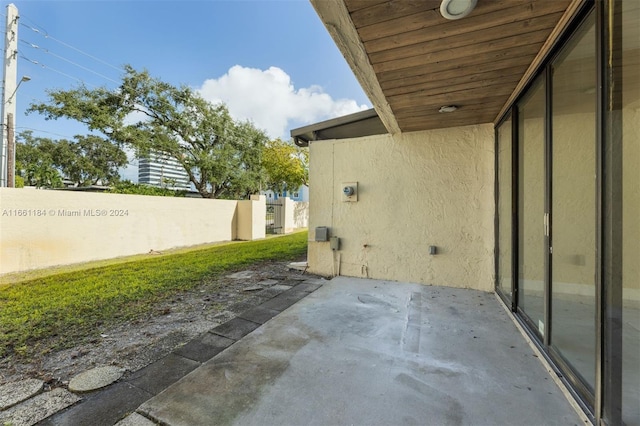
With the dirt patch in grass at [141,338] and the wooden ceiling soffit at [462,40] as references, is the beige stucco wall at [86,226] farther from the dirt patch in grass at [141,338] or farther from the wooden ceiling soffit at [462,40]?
the wooden ceiling soffit at [462,40]

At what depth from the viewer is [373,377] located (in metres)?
1.99

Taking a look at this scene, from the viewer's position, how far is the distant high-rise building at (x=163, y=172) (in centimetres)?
1484

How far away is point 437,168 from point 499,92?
1455 mm

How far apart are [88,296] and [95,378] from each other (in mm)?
2562

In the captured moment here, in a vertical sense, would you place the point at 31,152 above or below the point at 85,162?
above

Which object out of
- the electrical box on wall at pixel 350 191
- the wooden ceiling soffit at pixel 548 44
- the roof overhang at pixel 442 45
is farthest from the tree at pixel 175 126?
the wooden ceiling soffit at pixel 548 44

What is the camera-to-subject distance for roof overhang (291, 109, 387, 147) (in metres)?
4.92

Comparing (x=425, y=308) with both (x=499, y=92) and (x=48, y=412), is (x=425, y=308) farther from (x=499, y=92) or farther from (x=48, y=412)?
(x=48, y=412)

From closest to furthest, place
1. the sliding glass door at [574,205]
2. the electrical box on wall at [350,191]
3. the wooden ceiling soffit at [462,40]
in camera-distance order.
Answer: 1. the sliding glass door at [574,205]
2. the wooden ceiling soffit at [462,40]
3. the electrical box on wall at [350,191]

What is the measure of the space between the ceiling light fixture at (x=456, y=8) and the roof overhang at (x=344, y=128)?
291 cm

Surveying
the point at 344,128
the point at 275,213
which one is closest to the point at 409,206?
the point at 344,128

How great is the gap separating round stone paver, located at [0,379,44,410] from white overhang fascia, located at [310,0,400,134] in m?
3.24

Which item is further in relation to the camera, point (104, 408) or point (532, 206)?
point (532, 206)

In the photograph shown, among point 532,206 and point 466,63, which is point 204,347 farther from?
point 466,63
